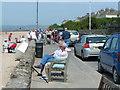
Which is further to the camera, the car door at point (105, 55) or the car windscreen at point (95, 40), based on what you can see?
the car windscreen at point (95, 40)

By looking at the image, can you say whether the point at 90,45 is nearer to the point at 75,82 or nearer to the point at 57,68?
the point at 75,82

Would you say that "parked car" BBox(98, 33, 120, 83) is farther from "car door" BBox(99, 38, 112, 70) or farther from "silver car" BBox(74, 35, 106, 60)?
"silver car" BBox(74, 35, 106, 60)

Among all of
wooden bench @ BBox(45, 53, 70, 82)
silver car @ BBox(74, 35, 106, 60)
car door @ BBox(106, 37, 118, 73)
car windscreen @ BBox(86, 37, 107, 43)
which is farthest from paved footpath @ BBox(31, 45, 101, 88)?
car windscreen @ BBox(86, 37, 107, 43)

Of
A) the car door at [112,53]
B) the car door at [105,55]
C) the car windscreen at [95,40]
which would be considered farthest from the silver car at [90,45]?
the car door at [112,53]

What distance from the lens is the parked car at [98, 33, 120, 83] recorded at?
977cm

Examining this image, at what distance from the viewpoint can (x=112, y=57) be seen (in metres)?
10.4

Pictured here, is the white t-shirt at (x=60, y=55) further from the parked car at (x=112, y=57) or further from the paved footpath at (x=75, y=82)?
the parked car at (x=112, y=57)

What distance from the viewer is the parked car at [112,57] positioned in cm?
977

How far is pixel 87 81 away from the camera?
10.3 m

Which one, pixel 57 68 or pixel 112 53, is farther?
pixel 112 53

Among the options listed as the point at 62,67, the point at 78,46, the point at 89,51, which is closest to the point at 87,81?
the point at 62,67

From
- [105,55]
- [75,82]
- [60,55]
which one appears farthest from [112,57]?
[60,55]

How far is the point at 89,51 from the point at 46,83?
23.6ft

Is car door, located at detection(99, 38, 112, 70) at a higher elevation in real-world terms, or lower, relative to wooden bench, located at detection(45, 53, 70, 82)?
higher
